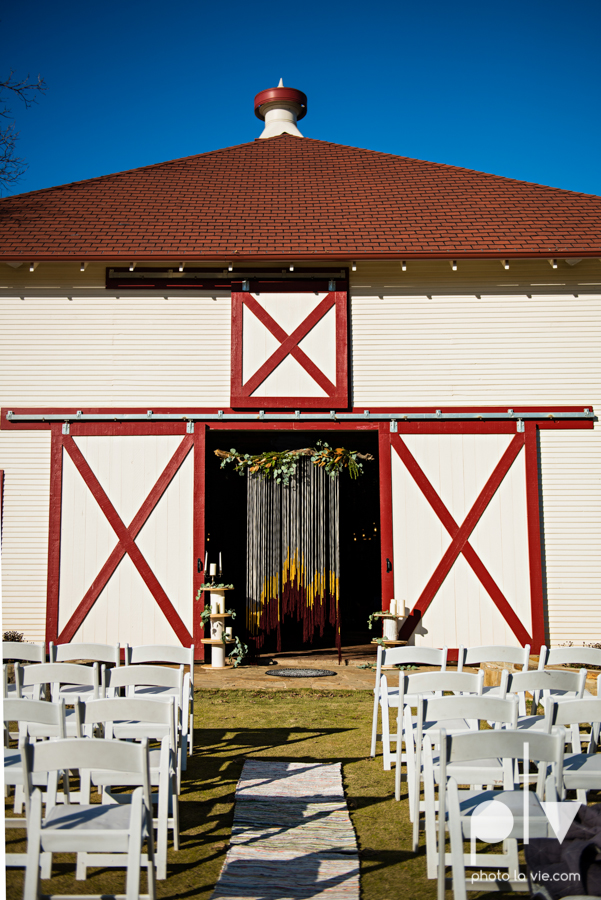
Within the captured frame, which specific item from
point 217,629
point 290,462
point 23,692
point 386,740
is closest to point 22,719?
point 23,692

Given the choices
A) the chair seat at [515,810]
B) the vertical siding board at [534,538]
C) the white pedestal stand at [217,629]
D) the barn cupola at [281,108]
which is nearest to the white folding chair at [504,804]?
the chair seat at [515,810]

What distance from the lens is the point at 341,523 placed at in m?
12.7

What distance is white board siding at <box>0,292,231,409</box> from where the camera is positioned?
980 cm

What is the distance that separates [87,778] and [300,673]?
5.56 metres

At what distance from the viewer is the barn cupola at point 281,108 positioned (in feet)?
54.4

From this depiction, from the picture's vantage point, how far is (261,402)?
32.0 ft

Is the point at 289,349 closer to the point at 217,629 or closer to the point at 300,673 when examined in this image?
the point at 217,629

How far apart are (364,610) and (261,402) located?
19.0 feet

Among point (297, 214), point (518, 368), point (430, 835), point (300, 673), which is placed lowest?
point (300, 673)

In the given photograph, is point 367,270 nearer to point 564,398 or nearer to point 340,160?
point 564,398

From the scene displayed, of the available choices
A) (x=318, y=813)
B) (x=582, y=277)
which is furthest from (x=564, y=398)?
(x=318, y=813)

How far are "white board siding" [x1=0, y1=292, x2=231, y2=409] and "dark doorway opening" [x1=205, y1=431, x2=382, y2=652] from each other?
2.95ft

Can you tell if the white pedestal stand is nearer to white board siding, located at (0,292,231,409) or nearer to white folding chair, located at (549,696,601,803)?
white board siding, located at (0,292,231,409)

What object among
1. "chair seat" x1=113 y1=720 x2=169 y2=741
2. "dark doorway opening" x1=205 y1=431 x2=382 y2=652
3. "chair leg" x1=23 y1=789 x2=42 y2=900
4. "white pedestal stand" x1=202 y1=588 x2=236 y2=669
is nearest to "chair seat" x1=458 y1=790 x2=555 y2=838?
"chair leg" x1=23 y1=789 x2=42 y2=900
